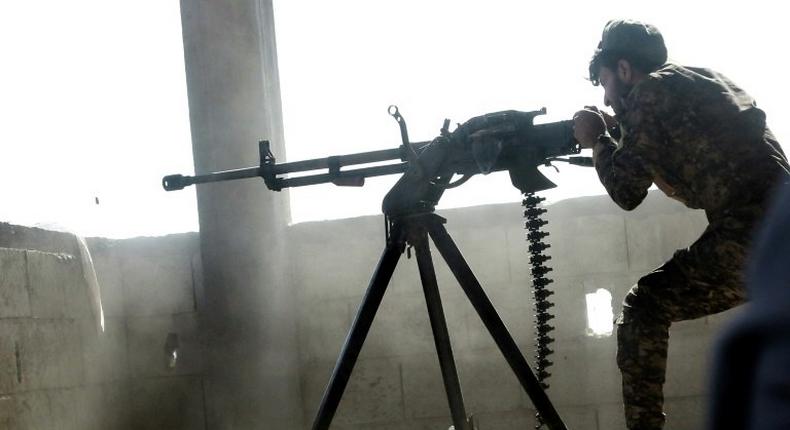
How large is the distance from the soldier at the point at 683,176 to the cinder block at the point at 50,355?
2028mm

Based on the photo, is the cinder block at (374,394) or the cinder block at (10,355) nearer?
the cinder block at (10,355)

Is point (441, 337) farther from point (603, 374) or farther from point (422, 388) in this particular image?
point (603, 374)

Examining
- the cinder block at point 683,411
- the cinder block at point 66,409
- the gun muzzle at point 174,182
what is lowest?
the cinder block at point 683,411

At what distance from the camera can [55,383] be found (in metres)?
3.40

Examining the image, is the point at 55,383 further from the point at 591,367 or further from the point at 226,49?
the point at 591,367

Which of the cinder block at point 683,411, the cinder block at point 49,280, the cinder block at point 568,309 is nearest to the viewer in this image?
the cinder block at point 49,280

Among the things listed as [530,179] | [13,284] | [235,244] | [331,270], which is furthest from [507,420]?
[13,284]

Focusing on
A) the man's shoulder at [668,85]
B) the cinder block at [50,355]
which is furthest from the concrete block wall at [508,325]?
the man's shoulder at [668,85]

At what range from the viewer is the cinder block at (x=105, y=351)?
377cm

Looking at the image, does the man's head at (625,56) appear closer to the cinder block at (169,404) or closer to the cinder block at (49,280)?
the cinder block at (49,280)

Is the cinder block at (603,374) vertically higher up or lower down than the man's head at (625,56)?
lower down

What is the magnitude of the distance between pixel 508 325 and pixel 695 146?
1724 millimetres

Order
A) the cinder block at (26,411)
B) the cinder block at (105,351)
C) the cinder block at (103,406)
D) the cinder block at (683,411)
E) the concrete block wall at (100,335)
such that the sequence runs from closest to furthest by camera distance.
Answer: the cinder block at (26,411)
the concrete block wall at (100,335)
the cinder block at (103,406)
the cinder block at (105,351)
the cinder block at (683,411)

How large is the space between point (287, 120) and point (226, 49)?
1.85 feet
